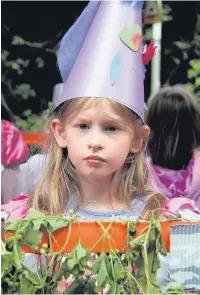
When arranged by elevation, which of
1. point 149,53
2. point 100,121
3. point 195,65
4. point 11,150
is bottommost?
point 195,65

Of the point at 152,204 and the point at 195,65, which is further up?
the point at 152,204

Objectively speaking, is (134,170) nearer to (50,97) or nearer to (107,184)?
(107,184)

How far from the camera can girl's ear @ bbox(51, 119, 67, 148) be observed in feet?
5.95

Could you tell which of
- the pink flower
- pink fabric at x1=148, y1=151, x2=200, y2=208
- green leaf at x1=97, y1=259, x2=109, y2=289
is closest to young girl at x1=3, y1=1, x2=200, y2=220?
the pink flower

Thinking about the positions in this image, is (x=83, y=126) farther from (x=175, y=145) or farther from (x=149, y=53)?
(x=175, y=145)

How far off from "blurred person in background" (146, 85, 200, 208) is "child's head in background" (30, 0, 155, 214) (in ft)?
4.01

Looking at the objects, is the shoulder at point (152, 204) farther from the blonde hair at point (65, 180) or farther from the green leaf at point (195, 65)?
the green leaf at point (195, 65)

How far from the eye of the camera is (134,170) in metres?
1.85

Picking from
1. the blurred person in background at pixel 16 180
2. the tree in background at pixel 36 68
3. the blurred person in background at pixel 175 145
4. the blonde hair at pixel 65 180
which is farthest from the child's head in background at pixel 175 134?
the tree in background at pixel 36 68

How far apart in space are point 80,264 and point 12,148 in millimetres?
2042

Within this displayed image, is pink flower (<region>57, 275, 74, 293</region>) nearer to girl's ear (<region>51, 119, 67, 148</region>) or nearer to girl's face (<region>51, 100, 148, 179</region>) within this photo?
girl's face (<region>51, 100, 148, 179</region>)

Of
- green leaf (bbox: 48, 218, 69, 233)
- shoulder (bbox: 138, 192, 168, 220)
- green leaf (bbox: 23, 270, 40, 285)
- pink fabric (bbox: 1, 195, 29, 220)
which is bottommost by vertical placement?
shoulder (bbox: 138, 192, 168, 220)

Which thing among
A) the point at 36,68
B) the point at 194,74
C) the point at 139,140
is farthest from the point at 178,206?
Answer: the point at 36,68

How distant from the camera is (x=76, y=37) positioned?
174 centimetres
